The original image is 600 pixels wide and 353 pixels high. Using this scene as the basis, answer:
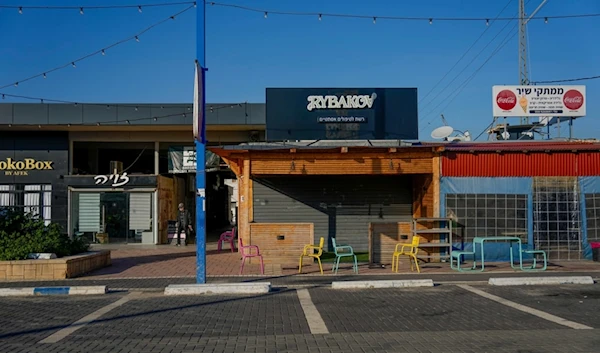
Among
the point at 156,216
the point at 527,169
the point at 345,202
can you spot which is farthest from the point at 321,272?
the point at 156,216

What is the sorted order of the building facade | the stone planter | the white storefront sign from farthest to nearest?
the building facade → the white storefront sign → the stone planter

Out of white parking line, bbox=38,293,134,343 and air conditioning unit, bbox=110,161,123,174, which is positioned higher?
air conditioning unit, bbox=110,161,123,174

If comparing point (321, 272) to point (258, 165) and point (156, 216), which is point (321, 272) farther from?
point (156, 216)

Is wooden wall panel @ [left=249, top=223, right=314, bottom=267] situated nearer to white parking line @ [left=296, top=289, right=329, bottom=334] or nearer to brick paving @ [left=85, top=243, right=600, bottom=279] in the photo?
brick paving @ [left=85, top=243, right=600, bottom=279]

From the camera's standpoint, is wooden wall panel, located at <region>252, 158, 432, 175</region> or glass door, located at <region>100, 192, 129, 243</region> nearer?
wooden wall panel, located at <region>252, 158, 432, 175</region>

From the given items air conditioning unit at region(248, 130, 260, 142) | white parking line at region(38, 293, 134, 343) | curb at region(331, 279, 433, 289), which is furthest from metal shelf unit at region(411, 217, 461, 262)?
air conditioning unit at region(248, 130, 260, 142)

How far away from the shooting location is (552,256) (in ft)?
54.4

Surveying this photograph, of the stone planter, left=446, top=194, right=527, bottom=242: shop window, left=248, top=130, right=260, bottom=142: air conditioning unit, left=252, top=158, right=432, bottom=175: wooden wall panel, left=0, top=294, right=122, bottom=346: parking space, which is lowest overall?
left=0, top=294, right=122, bottom=346: parking space

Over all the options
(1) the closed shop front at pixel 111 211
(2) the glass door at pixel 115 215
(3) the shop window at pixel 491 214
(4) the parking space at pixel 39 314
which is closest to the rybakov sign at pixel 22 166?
(1) the closed shop front at pixel 111 211

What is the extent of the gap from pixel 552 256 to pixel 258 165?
863 centimetres

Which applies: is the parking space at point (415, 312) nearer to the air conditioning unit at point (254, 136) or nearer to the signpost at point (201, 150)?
the signpost at point (201, 150)

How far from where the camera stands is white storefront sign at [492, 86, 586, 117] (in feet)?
64.2

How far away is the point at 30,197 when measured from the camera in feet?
80.8

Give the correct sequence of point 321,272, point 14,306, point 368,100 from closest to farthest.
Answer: point 14,306, point 321,272, point 368,100
